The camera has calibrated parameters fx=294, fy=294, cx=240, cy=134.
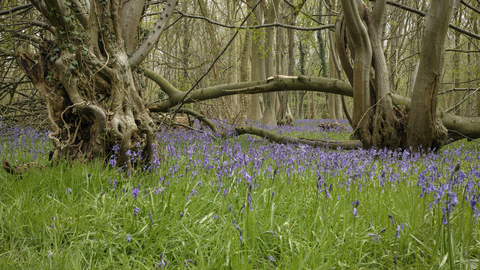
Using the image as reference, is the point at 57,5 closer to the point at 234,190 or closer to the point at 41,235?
the point at 41,235

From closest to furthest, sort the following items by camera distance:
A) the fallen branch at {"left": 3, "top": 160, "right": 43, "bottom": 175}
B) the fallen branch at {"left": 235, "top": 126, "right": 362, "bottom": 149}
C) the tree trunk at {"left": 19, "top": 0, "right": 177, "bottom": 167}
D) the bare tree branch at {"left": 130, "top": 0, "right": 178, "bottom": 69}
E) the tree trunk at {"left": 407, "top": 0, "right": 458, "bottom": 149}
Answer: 1. the fallen branch at {"left": 3, "top": 160, "right": 43, "bottom": 175}
2. the tree trunk at {"left": 19, "top": 0, "right": 177, "bottom": 167}
3. the bare tree branch at {"left": 130, "top": 0, "right": 178, "bottom": 69}
4. the tree trunk at {"left": 407, "top": 0, "right": 458, "bottom": 149}
5. the fallen branch at {"left": 235, "top": 126, "right": 362, "bottom": 149}

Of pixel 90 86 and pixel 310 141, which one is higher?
pixel 90 86

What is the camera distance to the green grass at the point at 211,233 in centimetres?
181

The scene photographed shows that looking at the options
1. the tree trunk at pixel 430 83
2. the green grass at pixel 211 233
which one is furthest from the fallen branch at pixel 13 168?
the tree trunk at pixel 430 83

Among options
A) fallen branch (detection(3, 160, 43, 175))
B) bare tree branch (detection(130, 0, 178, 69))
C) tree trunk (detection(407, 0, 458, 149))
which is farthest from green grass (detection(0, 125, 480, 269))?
tree trunk (detection(407, 0, 458, 149))

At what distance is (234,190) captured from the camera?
2.96 metres

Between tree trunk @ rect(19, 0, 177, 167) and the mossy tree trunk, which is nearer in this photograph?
tree trunk @ rect(19, 0, 177, 167)

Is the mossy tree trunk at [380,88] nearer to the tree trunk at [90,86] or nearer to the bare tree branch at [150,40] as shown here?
the bare tree branch at [150,40]

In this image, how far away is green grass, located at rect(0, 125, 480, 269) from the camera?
181cm

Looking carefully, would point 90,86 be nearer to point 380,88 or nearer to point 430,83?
point 380,88

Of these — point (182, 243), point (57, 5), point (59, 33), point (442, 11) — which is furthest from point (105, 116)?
point (442, 11)

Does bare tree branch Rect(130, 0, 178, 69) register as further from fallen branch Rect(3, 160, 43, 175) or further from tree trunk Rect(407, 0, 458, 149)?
tree trunk Rect(407, 0, 458, 149)

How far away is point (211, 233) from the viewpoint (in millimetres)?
2262

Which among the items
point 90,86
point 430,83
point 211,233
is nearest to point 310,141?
point 430,83
